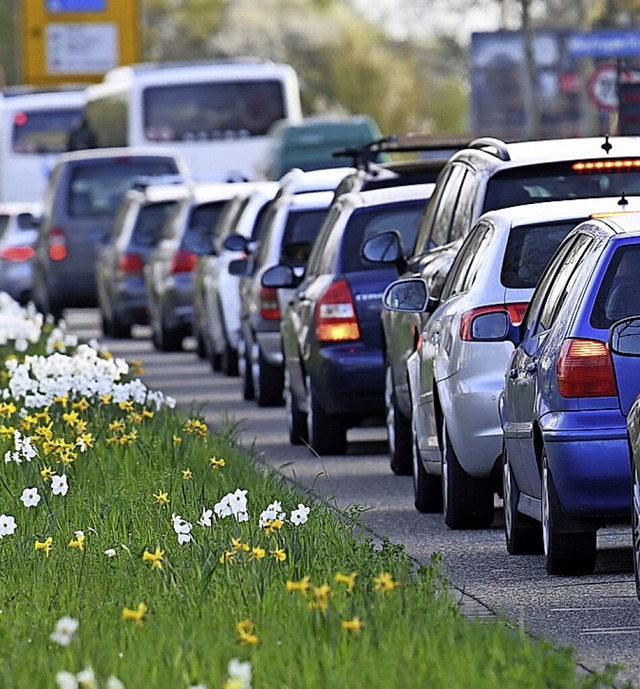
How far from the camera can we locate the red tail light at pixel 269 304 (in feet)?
64.0

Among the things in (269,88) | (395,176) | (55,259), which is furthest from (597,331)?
(269,88)

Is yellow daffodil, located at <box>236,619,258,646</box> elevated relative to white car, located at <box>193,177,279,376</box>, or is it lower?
elevated

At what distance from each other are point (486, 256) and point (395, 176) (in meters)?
5.15

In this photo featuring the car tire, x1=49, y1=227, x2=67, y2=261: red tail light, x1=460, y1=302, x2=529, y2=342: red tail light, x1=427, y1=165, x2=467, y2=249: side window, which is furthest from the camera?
x1=49, y1=227, x2=67, y2=261: red tail light

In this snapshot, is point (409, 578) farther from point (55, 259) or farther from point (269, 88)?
point (269, 88)

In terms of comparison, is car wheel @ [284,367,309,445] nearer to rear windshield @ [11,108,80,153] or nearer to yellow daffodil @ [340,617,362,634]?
yellow daffodil @ [340,617,362,634]

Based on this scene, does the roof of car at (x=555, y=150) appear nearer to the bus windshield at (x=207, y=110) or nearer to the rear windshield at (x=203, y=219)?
the rear windshield at (x=203, y=219)

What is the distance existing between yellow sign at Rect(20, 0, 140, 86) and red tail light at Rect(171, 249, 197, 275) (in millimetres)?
44770

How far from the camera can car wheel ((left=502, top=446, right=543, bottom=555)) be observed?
10492 millimetres

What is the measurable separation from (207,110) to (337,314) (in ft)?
103

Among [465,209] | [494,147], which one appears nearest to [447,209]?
[465,209]

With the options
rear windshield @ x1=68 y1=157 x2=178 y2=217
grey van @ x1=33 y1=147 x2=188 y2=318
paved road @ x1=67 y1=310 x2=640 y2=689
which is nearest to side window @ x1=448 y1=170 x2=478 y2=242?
paved road @ x1=67 y1=310 x2=640 y2=689

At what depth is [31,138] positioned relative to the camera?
55125 mm

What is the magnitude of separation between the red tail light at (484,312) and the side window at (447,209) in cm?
192
